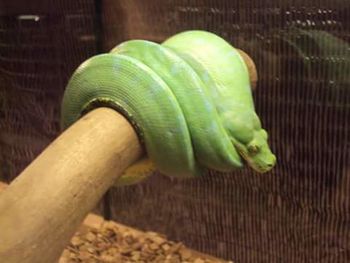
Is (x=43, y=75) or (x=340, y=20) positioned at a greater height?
(x=340, y=20)

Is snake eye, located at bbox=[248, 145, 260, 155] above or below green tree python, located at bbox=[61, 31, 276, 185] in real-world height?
below

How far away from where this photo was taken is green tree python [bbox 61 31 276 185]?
2.71 ft

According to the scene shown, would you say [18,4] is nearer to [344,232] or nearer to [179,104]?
[179,104]

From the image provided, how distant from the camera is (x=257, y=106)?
4.91 feet

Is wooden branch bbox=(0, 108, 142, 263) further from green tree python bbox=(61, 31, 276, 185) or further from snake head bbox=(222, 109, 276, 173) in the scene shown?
snake head bbox=(222, 109, 276, 173)

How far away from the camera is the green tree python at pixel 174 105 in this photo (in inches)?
32.5

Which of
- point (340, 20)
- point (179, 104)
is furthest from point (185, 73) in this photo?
point (340, 20)

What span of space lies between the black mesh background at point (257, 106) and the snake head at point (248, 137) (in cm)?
53

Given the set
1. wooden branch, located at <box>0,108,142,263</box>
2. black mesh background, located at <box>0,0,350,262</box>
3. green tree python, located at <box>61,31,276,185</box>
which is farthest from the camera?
black mesh background, located at <box>0,0,350,262</box>

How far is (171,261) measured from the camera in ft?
5.69

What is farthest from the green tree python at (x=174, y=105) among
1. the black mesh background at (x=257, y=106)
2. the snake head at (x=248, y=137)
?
the black mesh background at (x=257, y=106)

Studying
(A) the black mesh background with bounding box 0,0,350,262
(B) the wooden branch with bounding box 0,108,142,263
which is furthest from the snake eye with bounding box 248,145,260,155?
(A) the black mesh background with bounding box 0,0,350,262

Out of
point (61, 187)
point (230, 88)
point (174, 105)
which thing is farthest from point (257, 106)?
point (61, 187)

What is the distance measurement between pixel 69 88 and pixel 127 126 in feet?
0.56
